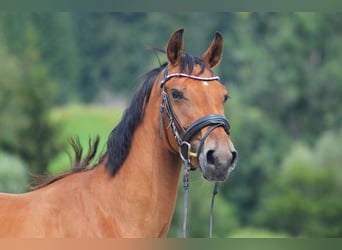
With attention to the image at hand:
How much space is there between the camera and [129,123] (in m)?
6.36

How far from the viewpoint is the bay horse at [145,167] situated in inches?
239

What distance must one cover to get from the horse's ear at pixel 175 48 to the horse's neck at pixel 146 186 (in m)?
0.41

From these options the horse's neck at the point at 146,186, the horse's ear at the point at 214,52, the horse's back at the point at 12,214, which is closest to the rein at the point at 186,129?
the horse's neck at the point at 146,186

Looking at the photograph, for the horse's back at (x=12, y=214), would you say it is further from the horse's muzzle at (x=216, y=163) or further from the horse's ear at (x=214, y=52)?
the horse's ear at (x=214, y=52)

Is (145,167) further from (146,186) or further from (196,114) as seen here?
(196,114)

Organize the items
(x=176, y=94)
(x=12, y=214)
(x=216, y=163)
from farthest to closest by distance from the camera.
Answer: (x=176, y=94) < (x=12, y=214) < (x=216, y=163)

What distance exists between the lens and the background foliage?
110 ft

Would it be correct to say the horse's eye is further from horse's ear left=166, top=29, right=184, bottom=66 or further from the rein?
horse's ear left=166, top=29, right=184, bottom=66

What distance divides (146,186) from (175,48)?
0.91m

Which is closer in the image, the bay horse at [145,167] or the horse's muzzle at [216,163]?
the horse's muzzle at [216,163]

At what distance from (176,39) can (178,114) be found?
490 mm

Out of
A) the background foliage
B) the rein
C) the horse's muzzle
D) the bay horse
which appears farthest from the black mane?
the background foliage

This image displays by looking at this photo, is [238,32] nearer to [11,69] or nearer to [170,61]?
[11,69]

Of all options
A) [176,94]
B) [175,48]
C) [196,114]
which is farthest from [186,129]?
[175,48]
